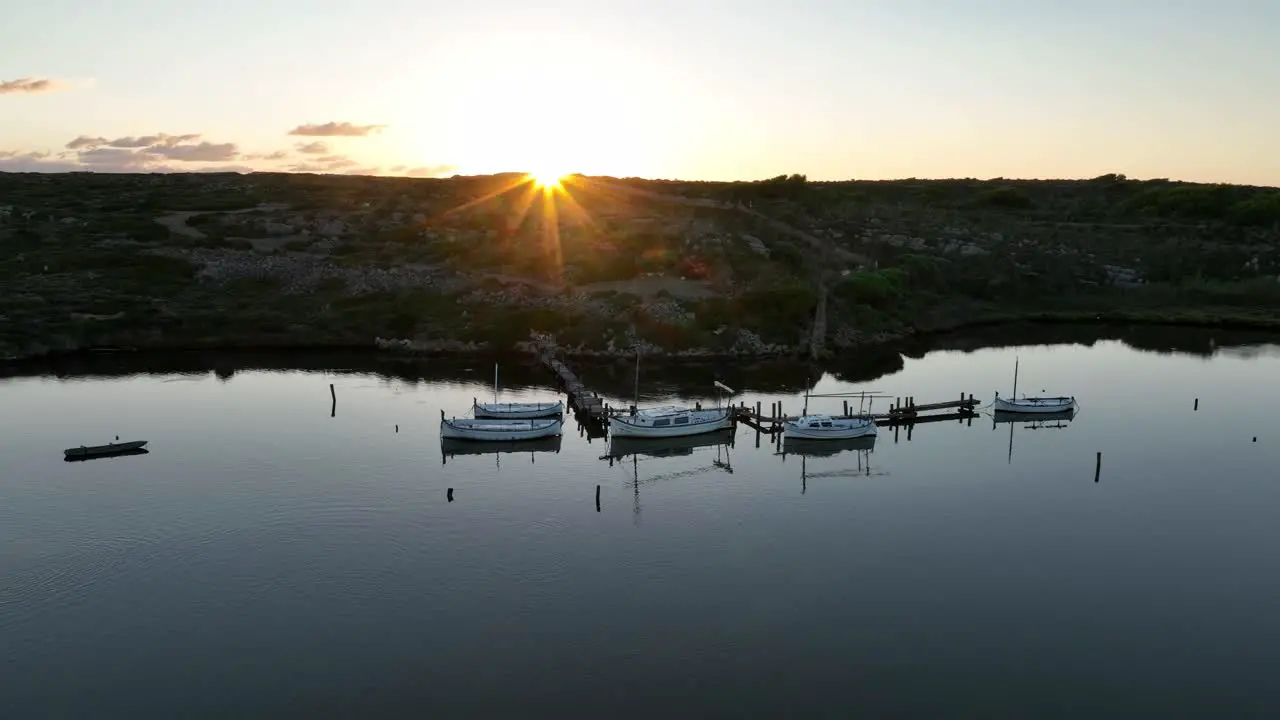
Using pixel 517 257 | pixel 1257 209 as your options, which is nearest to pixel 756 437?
pixel 517 257

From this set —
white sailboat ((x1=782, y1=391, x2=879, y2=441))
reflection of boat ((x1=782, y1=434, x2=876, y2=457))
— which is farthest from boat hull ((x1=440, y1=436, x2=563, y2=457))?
white sailboat ((x1=782, y1=391, x2=879, y2=441))

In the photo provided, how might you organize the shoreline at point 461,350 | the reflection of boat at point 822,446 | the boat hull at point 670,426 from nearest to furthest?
the reflection of boat at point 822,446 < the boat hull at point 670,426 < the shoreline at point 461,350

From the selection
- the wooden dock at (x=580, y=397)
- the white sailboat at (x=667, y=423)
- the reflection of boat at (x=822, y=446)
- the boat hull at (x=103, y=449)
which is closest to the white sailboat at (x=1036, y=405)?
the reflection of boat at (x=822, y=446)

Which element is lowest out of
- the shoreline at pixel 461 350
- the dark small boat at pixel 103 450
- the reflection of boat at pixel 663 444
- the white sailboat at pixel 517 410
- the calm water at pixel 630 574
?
the calm water at pixel 630 574

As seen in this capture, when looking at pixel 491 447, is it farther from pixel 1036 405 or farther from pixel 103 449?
pixel 1036 405

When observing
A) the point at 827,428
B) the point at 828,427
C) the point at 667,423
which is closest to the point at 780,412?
the point at 828,427

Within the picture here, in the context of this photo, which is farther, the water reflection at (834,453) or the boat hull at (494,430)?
the boat hull at (494,430)

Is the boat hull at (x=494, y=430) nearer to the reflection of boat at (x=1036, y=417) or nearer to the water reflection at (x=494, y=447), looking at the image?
the water reflection at (x=494, y=447)

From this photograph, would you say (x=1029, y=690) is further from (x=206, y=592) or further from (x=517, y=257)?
(x=517, y=257)
